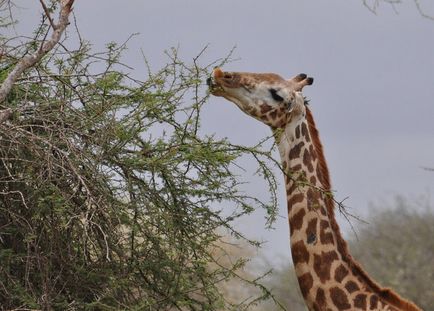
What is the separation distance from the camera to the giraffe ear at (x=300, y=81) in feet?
18.5

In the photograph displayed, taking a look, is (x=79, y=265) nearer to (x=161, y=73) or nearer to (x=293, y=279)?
(x=161, y=73)

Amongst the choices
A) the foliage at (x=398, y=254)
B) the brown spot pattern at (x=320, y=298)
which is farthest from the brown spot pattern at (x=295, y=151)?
the foliage at (x=398, y=254)

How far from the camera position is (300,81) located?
18.8ft

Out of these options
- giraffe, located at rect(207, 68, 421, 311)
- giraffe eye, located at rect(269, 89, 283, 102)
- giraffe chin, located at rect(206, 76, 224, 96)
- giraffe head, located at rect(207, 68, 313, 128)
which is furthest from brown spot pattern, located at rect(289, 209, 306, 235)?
giraffe chin, located at rect(206, 76, 224, 96)

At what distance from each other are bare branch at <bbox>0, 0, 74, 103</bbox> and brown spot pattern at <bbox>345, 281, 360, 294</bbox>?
1691mm

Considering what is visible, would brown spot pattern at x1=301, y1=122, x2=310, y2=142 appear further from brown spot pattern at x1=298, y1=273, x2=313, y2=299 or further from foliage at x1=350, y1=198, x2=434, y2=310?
foliage at x1=350, y1=198, x2=434, y2=310

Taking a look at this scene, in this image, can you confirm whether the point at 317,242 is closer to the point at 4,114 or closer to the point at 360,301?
the point at 360,301

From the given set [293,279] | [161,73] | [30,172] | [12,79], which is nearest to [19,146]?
[30,172]

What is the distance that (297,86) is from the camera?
18.5 feet

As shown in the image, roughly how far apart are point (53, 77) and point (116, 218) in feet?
2.34

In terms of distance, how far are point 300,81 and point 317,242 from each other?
2.64ft

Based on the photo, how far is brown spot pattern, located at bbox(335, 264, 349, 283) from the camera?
538 centimetres

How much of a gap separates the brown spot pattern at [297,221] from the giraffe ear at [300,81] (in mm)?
584

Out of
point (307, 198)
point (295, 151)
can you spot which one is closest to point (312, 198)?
point (307, 198)
